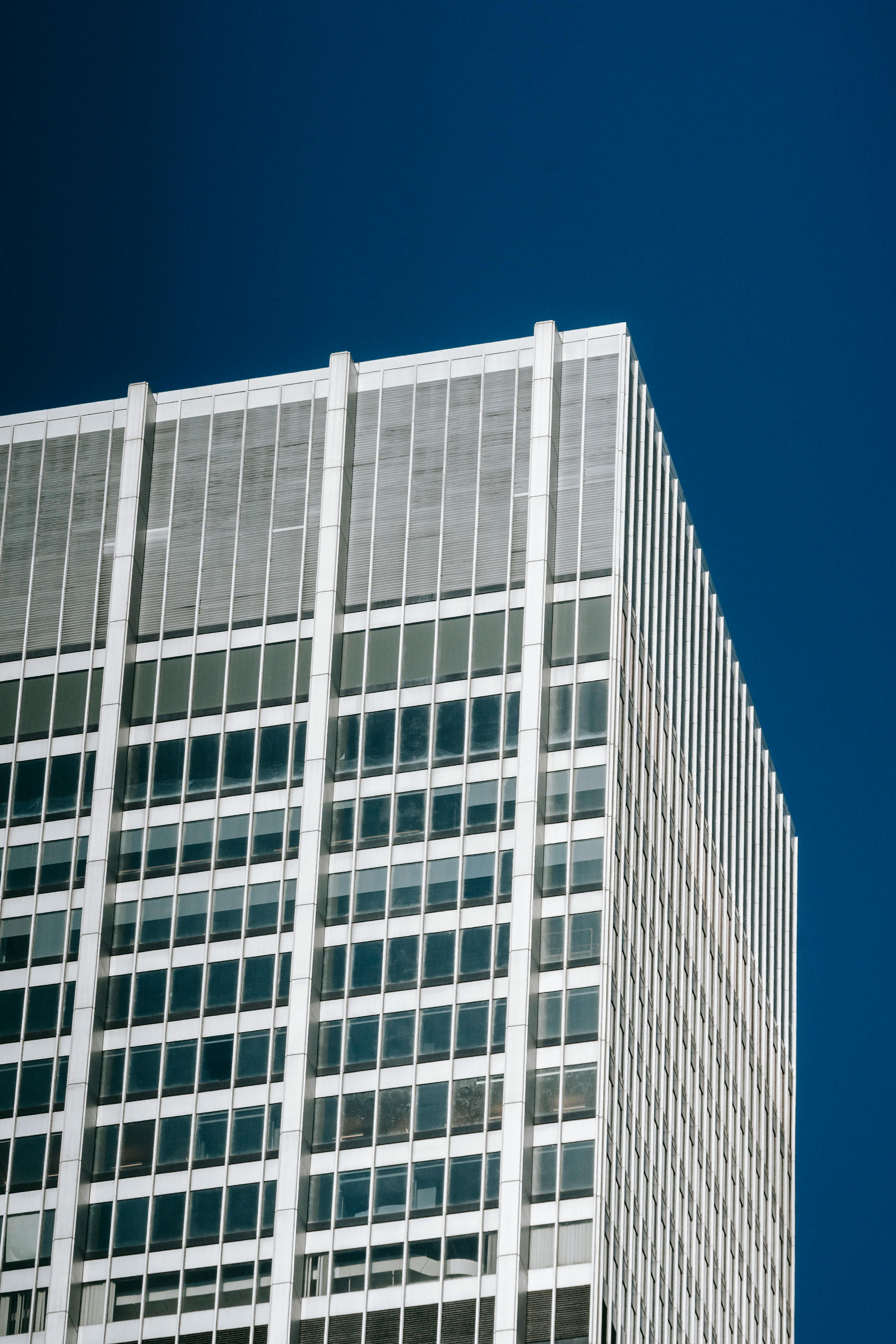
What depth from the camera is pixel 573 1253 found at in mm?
121125

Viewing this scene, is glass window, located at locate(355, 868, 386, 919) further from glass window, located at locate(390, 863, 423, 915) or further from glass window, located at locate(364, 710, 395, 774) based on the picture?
glass window, located at locate(364, 710, 395, 774)

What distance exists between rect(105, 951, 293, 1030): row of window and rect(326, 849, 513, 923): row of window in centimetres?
378

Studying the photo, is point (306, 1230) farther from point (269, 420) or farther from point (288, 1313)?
point (269, 420)

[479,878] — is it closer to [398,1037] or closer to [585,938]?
[585,938]

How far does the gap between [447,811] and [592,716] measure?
803cm

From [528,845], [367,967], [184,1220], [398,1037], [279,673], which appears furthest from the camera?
[279,673]

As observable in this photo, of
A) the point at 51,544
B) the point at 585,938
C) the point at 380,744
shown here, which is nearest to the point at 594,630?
the point at 380,744

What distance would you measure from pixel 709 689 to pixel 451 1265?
44.2 m

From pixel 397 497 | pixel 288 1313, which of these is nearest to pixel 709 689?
pixel 397 497

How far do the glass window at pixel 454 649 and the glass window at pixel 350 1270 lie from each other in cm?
2727

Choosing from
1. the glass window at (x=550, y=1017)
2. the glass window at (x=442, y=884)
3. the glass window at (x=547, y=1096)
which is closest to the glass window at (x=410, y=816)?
the glass window at (x=442, y=884)

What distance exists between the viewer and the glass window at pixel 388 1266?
403 ft

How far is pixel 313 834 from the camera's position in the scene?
133 metres

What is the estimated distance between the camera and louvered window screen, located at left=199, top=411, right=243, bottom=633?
140750 millimetres
